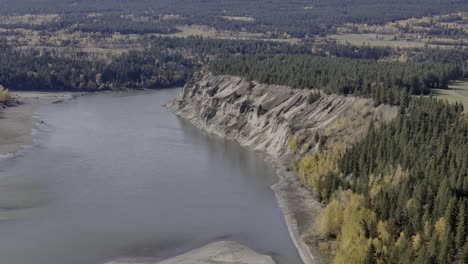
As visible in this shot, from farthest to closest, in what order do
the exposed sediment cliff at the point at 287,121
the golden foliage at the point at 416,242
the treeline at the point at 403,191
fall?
the exposed sediment cliff at the point at 287,121
the treeline at the point at 403,191
the golden foliage at the point at 416,242

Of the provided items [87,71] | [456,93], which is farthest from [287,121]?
[87,71]

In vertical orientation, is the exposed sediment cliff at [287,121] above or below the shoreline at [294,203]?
above

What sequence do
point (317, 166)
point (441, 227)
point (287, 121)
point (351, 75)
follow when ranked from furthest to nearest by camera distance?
point (351, 75) → point (287, 121) → point (317, 166) → point (441, 227)

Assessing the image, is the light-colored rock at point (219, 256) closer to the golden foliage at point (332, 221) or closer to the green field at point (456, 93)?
the golden foliage at point (332, 221)

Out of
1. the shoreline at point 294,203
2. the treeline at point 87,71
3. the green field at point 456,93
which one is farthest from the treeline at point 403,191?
the treeline at point 87,71

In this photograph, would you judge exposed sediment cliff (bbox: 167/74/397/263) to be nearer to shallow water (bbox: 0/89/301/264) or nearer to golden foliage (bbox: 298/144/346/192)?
golden foliage (bbox: 298/144/346/192)

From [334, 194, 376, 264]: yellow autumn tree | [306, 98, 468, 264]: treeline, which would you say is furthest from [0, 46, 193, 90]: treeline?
[334, 194, 376, 264]: yellow autumn tree

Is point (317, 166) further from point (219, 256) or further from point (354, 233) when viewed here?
point (219, 256)
